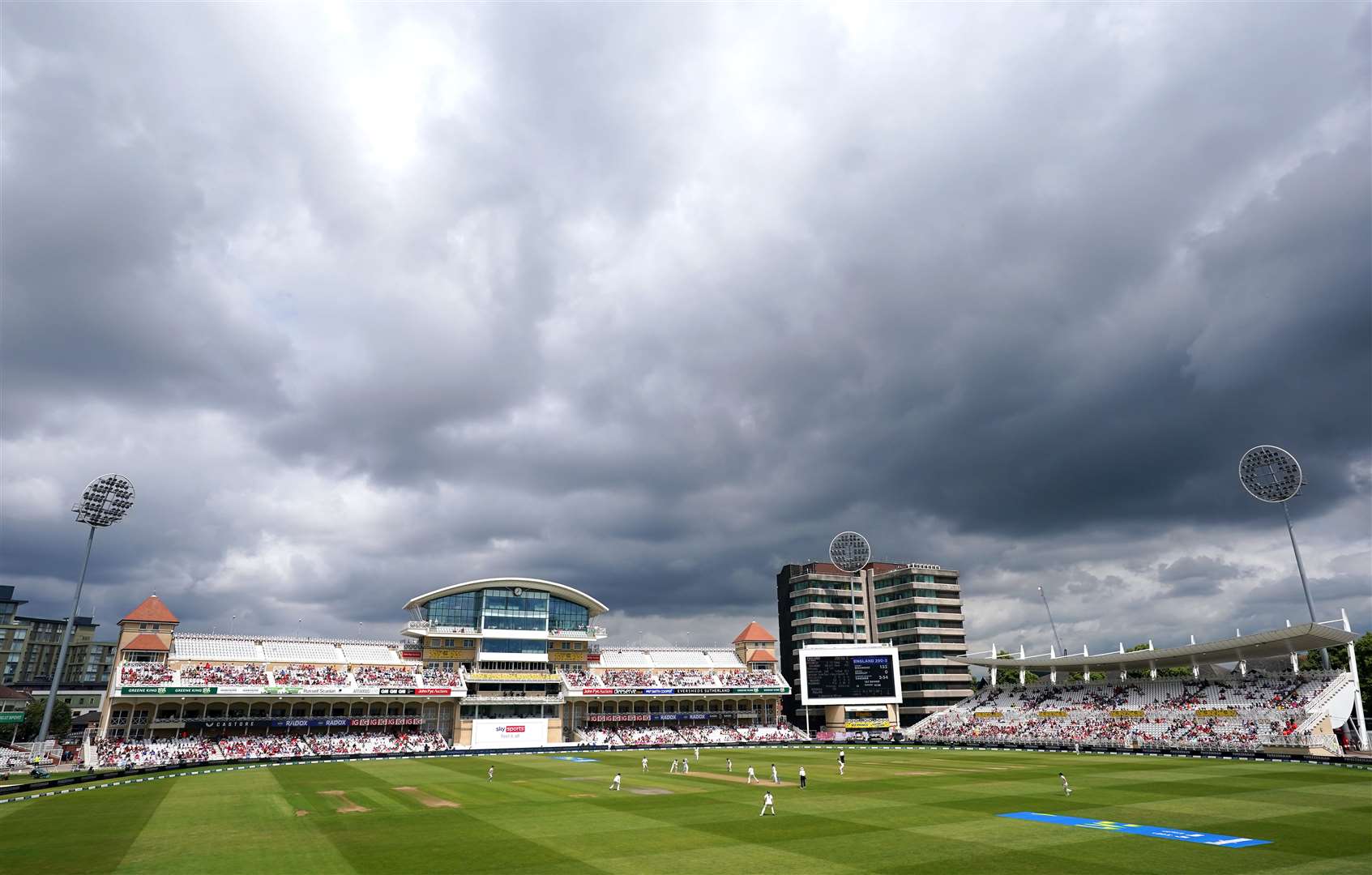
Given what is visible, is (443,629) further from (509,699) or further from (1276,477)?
(1276,477)

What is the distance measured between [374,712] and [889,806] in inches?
2631

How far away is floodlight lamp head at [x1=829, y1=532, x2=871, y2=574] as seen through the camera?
114 m

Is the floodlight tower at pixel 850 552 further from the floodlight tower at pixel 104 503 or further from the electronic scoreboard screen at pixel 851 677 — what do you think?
the floodlight tower at pixel 104 503

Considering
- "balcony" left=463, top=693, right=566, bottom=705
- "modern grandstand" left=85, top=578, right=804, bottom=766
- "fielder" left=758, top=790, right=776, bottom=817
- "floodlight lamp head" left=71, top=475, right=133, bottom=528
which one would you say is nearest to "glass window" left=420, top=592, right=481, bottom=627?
"modern grandstand" left=85, top=578, right=804, bottom=766

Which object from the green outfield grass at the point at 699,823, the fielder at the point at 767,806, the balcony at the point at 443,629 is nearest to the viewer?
the green outfield grass at the point at 699,823

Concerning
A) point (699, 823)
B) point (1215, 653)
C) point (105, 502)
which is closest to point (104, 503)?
point (105, 502)

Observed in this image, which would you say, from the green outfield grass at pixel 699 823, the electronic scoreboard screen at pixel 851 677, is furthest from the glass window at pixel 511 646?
the green outfield grass at pixel 699 823

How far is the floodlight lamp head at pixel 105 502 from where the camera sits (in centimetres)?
7481

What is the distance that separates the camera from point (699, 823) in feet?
111

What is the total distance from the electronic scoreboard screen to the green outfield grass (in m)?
39.3

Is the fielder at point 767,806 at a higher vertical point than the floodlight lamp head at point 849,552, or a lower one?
lower

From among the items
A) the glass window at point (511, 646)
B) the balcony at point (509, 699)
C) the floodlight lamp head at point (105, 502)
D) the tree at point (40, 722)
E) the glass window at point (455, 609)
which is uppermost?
Result: the floodlight lamp head at point (105, 502)

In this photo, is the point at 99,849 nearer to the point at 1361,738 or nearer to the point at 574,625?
the point at 574,625

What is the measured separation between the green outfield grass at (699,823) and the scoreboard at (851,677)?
129ft
